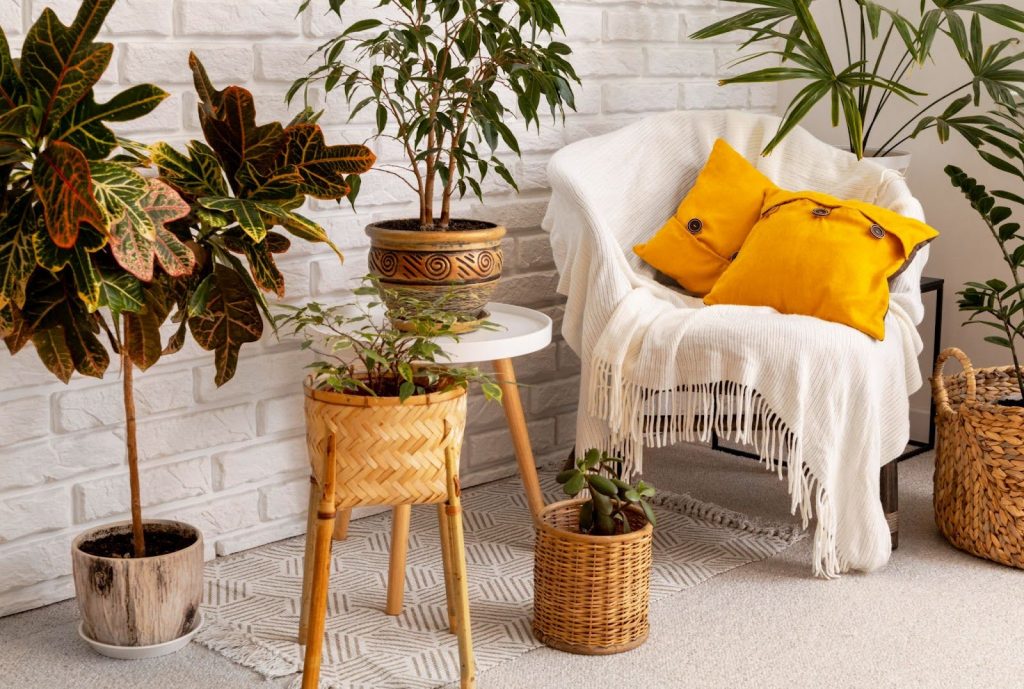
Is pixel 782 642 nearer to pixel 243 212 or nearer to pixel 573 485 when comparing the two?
pixel 573 485

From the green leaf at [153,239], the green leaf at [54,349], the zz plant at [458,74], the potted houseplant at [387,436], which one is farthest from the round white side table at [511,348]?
the green leaf at [54,349]

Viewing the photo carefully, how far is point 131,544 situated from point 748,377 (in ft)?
3.72

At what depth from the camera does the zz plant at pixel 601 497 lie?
1951 mm

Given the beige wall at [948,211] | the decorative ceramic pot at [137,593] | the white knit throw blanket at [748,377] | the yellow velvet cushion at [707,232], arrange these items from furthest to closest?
the beige wall at [948,211] → the yellow velvet cushion at [707,232] → the white knit throw blanket at [748,377] → the decorative ceramic pot at [137,593]

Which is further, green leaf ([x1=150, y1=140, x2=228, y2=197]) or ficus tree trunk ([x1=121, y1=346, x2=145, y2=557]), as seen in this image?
ficus tree trunk ([x1=121, y1=346, x2=145, y2=557])

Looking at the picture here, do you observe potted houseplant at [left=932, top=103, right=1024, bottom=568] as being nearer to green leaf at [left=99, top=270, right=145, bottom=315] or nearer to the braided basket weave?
the braided basket weave

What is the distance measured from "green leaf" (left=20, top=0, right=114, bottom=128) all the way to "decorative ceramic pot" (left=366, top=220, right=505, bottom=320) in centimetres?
65

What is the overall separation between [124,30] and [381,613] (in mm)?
1118

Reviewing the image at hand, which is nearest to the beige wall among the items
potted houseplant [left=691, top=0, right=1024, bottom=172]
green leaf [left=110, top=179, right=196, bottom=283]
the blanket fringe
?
potted houseplant [left=691, top=0, right=1024, bottom=172]

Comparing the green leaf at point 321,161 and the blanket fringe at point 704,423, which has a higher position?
the green leaf at point 321,161

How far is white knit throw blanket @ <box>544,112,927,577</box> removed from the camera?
2.20 meters

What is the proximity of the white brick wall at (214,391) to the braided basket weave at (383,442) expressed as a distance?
63 cm

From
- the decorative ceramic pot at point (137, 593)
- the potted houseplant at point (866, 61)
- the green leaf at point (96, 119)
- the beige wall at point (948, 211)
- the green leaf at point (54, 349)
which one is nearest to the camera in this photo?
the green leaf at point (96, 119)

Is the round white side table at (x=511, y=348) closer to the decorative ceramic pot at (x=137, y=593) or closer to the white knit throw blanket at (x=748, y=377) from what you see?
the white knit throw blanket at (x=748, y=377)
